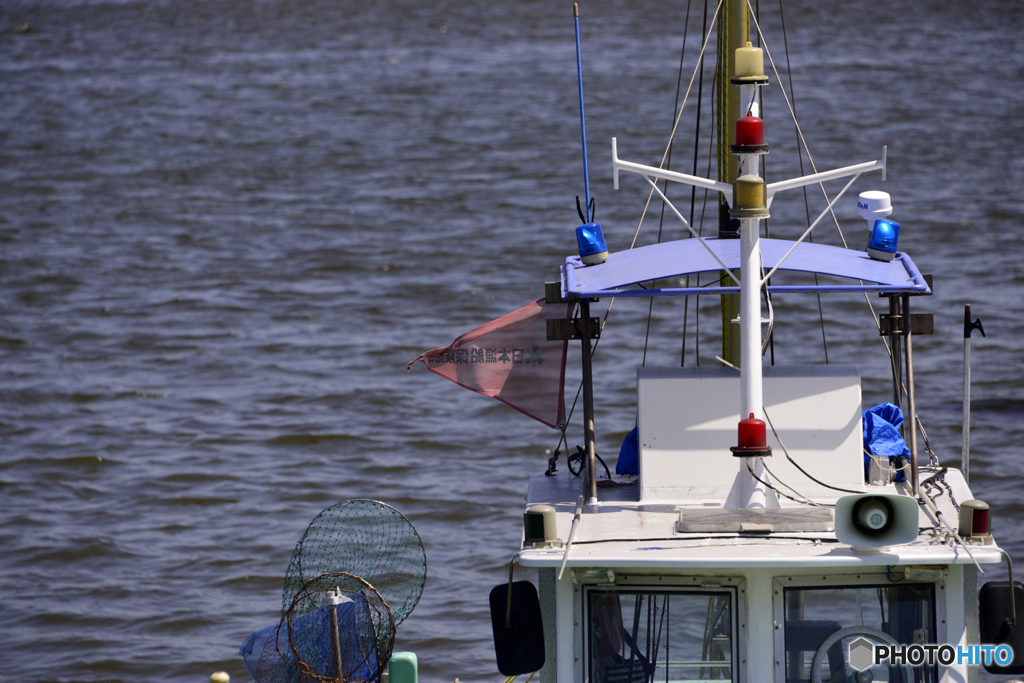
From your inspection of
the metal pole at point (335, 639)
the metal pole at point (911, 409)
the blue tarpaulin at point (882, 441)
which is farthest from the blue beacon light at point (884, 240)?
the metal pole at point (335, 639)

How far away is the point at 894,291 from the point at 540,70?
34.9m

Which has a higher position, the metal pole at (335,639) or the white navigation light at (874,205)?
the white navigation light at (874,205)

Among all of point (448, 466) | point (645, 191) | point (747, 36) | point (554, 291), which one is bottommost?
point (448, 466)

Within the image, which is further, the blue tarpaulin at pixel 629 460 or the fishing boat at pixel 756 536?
the blue tarpaulin at pixel 629 460

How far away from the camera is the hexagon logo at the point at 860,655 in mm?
6848

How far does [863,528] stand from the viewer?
650 cm

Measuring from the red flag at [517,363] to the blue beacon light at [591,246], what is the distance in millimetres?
1211

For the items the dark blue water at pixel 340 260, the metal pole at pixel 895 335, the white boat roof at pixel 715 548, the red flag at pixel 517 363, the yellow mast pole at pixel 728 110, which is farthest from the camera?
the dark blue water at pixel 340 260

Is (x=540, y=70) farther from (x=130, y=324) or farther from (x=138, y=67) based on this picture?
(x=130, y=324)

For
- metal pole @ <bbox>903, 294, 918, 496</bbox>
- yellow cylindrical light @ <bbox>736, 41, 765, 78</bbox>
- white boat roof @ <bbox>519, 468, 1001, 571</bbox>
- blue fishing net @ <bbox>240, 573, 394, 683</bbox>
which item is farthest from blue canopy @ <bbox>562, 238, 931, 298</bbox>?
blue fishing net @ <bbox>240, 573, 394, 683</bbox>

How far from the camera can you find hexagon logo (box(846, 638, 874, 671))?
22.5ft

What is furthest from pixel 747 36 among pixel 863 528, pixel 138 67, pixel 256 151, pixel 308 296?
pixel 138 67

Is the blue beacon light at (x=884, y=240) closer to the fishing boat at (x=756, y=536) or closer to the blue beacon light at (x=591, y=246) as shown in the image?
the fishing boat at (x=756, y=536)

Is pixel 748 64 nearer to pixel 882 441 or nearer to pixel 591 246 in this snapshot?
pixel 591 246
